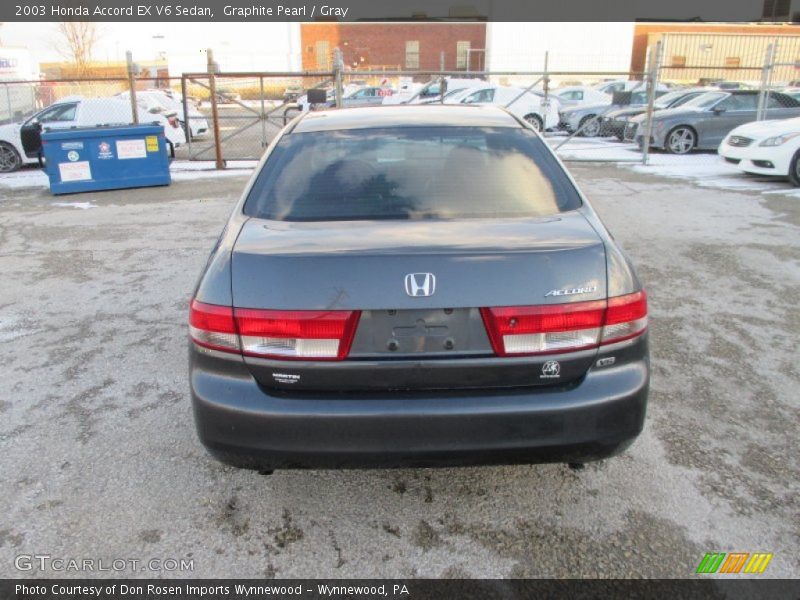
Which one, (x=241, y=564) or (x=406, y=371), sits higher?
(x=406, y=371)

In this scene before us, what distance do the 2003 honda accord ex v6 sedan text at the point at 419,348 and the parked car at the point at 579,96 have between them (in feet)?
68.3

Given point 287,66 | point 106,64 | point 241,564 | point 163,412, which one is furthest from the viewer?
point 106,64

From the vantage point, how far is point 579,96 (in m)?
22.8

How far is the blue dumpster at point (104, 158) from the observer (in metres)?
10.8

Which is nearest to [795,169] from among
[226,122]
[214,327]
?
[214,327]

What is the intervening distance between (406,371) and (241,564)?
3.24 feet

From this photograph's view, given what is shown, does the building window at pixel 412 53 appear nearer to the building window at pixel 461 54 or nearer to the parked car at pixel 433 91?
the building window at pixel 461 54

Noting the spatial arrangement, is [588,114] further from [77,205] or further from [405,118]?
[405,118]

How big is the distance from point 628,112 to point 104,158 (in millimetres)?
13770

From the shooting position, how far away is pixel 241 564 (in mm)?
2416

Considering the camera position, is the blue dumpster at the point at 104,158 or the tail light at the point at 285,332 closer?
the tail light at the point at 285,332

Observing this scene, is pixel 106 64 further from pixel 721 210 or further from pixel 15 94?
pixel 721 210

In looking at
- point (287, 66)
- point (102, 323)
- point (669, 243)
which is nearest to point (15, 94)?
point (287, 66)

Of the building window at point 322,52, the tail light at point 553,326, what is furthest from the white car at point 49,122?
the building window at point 322,52
